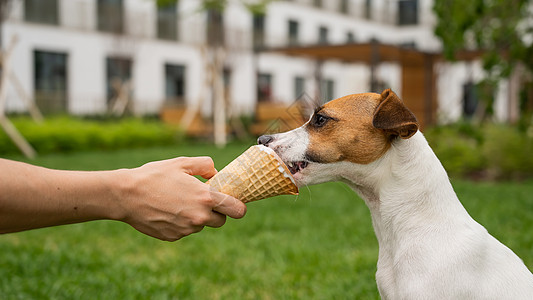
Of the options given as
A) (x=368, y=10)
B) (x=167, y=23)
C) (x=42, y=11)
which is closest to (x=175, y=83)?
(x=167, y=23)

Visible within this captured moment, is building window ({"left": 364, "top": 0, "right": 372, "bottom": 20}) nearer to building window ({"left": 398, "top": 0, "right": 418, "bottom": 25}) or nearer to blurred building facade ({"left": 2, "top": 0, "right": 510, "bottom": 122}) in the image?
building window ({"left": 398, "top": 0, "right": 418, "bottom": 25})

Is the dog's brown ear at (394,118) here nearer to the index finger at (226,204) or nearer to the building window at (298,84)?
the index finger at (226,204)

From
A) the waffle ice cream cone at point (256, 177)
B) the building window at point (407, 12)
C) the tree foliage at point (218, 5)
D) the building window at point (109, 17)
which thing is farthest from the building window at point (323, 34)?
the waffle ice cream cone at point (256, 177)

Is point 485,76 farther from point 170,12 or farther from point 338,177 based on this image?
point 170,12

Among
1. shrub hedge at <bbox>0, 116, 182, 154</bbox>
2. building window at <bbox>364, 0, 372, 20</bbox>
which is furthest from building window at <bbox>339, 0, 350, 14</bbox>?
shrub hedge at <bbox>0, 116, 182, 154</bbox>

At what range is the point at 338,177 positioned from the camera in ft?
7.73

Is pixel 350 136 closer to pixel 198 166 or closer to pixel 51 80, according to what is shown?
pixel 198 166

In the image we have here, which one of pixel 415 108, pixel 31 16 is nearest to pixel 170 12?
pixel 31 16

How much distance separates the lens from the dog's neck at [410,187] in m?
2.27

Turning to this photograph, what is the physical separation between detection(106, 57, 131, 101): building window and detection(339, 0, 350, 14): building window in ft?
63.2

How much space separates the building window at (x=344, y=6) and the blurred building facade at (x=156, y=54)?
2102 mm

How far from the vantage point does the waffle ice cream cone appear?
2.27 metres

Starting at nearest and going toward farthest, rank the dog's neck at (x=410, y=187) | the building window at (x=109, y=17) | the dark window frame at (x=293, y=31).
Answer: the dog's neck at (x=410, y=187) < the building window at (x=109, y=17) < the dark window frame at (x=293, y=31)

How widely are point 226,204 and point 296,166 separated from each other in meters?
0.33
